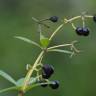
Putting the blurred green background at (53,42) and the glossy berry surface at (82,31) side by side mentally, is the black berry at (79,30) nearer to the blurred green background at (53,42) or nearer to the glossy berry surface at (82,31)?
the glossy berry surface at (82,31)

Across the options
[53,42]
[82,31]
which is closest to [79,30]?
[82,31]

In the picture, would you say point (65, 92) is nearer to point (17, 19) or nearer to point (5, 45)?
point (5, 45)

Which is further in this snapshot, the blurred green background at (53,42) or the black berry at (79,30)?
the blurred green background at (53,42)

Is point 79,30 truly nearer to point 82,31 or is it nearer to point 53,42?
point 82,31

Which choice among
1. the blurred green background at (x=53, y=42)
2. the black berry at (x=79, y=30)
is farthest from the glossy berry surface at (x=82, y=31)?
the blurred green background at (x=53, y=42)

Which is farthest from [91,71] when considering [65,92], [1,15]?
[1,15]

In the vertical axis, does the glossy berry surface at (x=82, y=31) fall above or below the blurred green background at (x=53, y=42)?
above

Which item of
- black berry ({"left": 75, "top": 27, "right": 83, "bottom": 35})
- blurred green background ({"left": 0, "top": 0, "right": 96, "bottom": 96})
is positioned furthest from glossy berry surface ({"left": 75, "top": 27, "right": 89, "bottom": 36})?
blurred green background ({"left": 0, "top": 0, "right": 96, "bottom": 96})

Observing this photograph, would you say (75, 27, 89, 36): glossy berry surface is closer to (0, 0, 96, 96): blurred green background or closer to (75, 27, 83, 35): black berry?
(75, 27, 83, 35): black berry
